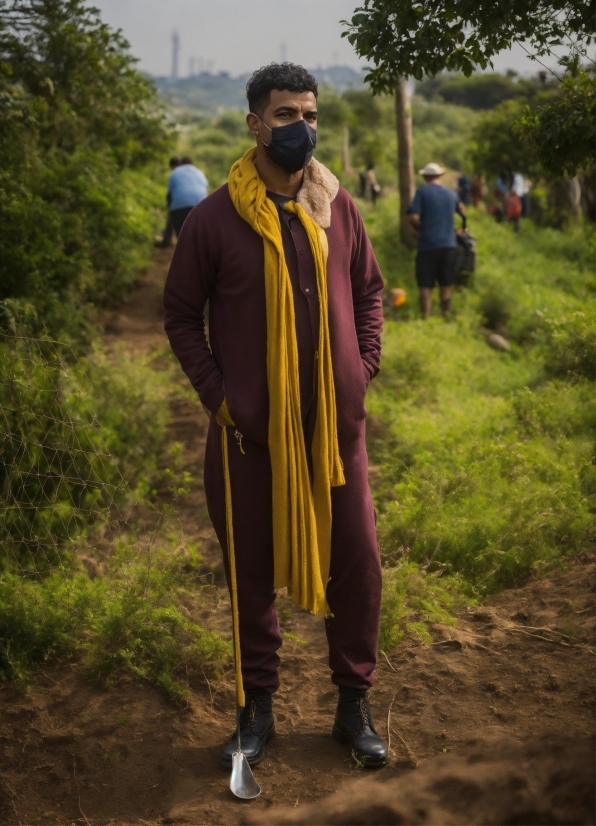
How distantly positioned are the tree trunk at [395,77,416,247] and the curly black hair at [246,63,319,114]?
9.55 m

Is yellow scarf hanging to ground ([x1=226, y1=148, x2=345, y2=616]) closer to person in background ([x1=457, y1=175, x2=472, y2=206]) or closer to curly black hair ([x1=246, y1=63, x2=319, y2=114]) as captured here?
curly black hair ([x1=246, y1=63, x2=319, y2=114])

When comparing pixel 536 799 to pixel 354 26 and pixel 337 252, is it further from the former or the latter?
pixel 354 26

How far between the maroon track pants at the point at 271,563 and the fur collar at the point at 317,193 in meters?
0.76

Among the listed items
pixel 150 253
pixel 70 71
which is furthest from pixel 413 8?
pixel 150 253

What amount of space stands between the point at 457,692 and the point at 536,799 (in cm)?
142

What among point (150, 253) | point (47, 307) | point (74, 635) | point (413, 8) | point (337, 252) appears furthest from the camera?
point (150, 253)

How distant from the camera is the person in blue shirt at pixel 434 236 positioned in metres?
9.98

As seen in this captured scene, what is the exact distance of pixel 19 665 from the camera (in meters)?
4.01

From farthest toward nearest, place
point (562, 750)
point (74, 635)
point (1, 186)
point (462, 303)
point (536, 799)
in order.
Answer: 1. point (462, 303)
2. point (1, 186)
3. point (74, 635)
4. point (562, 750)
5. point (536, 799)

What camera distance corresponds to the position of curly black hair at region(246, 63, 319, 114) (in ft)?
10.6

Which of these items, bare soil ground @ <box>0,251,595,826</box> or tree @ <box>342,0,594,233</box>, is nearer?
bare soil ground @ <box>0,251,595,826</box>

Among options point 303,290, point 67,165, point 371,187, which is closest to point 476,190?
point 371,187

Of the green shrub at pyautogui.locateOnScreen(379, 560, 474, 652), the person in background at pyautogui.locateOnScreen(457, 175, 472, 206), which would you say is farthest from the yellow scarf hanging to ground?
the person in background at pyautogui.locateOnScreen(457, 175, 472, 206)

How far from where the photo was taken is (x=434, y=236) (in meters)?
10.1
